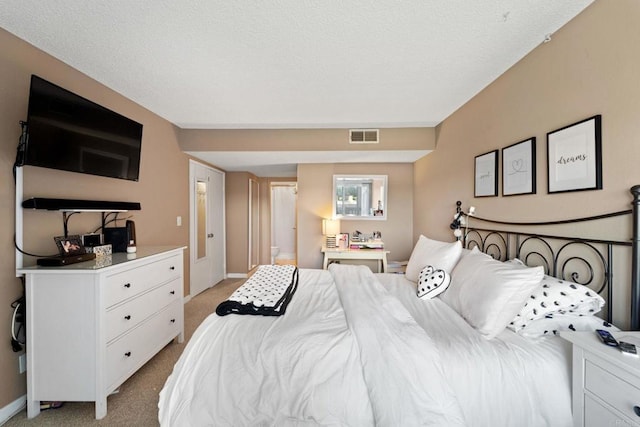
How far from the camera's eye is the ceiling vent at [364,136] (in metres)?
3.19

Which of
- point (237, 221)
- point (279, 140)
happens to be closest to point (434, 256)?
point (279, 140)

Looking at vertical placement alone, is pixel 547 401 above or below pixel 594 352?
below

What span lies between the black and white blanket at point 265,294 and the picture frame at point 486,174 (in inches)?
77.3

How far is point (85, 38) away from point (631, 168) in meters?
3.37

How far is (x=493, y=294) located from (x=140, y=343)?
256cm

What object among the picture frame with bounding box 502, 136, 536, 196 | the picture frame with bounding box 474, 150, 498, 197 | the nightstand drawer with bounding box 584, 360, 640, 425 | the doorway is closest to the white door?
the doorway

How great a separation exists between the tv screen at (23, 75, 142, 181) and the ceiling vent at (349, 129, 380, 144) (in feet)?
8.11

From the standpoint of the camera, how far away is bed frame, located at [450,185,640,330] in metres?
1.09

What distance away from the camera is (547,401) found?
1.09 m

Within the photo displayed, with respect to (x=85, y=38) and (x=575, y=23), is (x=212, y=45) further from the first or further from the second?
(x=575, y=23)

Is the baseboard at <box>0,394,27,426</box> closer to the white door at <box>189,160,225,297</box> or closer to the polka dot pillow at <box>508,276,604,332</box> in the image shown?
the white door at <box>189,160,225,297</box>

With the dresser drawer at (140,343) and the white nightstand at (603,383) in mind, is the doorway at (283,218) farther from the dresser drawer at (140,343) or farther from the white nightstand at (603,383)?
the white nightstand at (603,383)

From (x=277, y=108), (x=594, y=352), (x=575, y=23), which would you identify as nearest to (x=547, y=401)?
(x=594, y=352)

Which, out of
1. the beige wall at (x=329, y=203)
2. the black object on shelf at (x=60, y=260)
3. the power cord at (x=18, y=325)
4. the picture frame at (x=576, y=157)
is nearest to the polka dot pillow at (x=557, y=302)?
the picture frame at (x=576, y=157)
